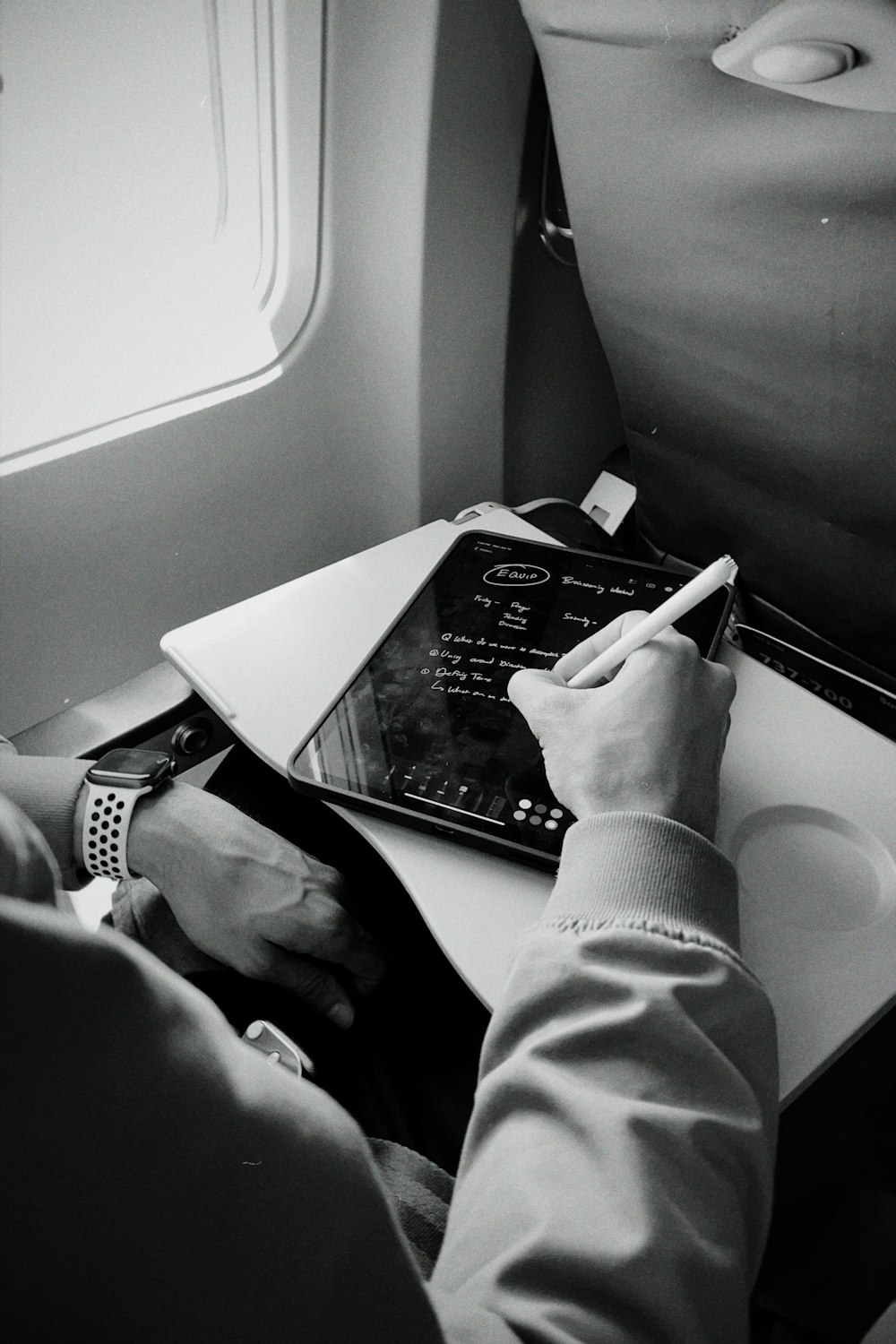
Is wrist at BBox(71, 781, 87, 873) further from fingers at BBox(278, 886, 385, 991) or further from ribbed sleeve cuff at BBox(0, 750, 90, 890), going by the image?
fingers at BBox(278, 886, 385, 991)

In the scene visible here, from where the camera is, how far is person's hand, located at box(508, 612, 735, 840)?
2.13 feet

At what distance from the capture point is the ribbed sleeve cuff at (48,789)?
893 mm

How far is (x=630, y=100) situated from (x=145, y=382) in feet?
2.04

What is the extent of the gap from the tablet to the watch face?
7.1 inches

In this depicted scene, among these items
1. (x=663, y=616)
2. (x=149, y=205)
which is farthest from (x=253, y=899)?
(x=149, y=205)

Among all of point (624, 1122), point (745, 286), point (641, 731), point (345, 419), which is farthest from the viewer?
point (345, 419)

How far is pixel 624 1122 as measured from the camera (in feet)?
1.57

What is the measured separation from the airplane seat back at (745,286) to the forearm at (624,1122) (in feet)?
1.59

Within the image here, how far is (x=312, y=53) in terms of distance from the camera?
1.06 m

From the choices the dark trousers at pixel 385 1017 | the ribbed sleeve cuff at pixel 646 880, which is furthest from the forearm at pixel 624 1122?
the dark trousers at pixel 385 1017

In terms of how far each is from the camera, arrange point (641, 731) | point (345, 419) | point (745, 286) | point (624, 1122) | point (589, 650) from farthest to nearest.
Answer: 1. point (345, 419)
2. point (745, 286)
3. point (589, 650)
4. point (641, 731)
5. point (624, 1122)

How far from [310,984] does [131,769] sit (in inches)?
9.9

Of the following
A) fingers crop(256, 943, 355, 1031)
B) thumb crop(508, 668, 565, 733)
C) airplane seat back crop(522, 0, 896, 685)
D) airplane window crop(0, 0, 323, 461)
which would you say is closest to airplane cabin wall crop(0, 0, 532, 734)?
airplane window crop(0, 0, 323, 461)

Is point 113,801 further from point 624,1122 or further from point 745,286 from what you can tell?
point 745,286
